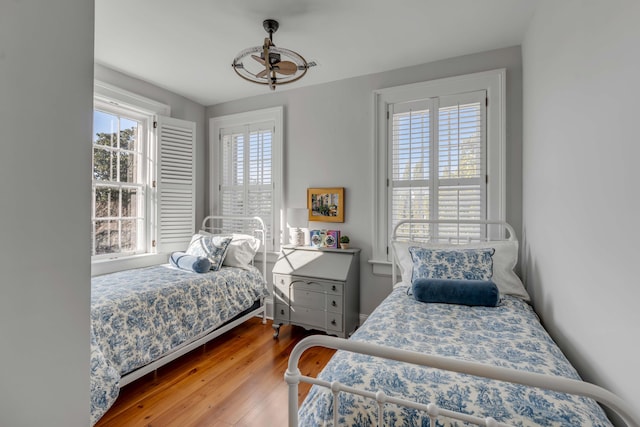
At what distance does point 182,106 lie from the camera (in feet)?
12.6

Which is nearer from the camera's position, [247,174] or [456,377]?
[456,377]

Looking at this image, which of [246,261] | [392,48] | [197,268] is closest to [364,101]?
[392,48]

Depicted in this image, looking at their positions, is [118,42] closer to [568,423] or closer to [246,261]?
[246,261]

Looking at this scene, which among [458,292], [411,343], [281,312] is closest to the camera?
[411,343]

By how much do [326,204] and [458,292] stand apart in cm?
174

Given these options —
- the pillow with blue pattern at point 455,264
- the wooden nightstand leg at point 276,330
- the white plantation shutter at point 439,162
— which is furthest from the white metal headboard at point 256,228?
the pillow with blue pattern at point 455,264

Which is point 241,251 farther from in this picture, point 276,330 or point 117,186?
point 117,186

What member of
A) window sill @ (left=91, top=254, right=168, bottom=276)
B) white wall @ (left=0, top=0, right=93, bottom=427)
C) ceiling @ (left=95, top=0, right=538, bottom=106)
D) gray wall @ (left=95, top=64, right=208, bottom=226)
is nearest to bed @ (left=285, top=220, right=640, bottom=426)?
white wall @ (left=0, top=0, right=93, bottom=427)

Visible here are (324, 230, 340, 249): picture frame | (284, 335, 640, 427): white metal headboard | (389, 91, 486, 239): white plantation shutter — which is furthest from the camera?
(324, 230, 340, 249): picture frame

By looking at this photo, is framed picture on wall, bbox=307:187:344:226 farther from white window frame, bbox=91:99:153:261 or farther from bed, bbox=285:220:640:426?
white window frame, bbox=91:99:153:261

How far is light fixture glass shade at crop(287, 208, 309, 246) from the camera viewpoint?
3.46 m

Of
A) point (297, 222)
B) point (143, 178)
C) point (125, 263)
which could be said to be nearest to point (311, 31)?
point (297, 222)

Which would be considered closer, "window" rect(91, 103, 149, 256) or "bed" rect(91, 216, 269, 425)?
"bed" rect(91, 216, 269, 425)

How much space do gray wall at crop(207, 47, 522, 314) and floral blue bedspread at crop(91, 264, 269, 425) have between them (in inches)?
48.3
